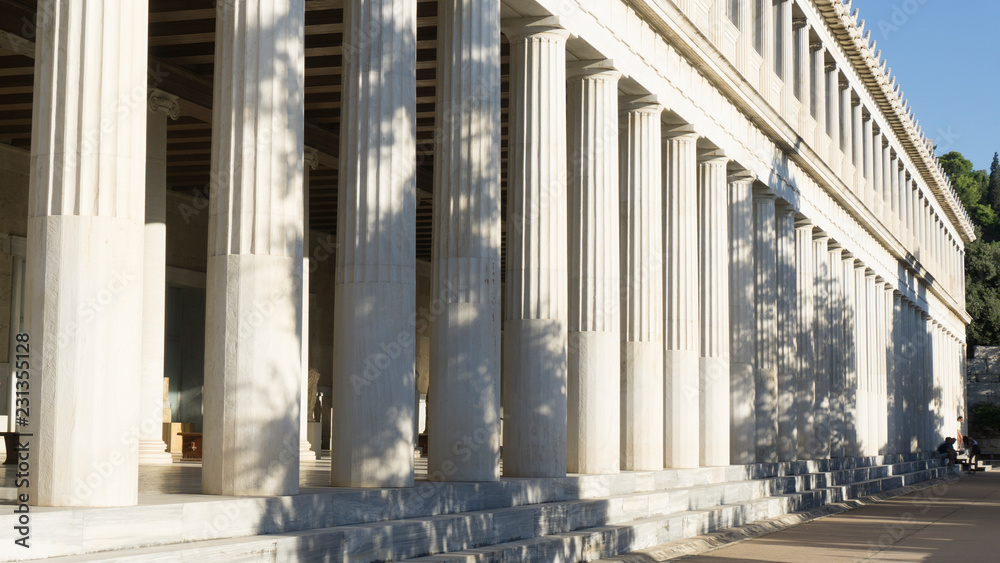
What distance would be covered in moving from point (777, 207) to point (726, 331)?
7.88 m

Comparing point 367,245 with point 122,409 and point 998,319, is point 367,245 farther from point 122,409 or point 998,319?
point 998,319

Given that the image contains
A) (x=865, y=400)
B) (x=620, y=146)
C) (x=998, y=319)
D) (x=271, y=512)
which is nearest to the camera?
(x=271, y=512)

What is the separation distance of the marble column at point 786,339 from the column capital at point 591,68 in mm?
15422

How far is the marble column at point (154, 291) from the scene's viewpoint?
24.5 m

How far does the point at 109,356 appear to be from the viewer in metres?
11.5

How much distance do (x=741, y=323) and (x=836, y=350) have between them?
13009 mm

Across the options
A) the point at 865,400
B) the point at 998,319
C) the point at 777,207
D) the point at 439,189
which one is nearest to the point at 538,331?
the point at 439,189

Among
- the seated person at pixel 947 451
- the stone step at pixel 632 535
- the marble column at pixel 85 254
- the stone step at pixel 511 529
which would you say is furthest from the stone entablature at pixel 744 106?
the marble column at pixel 85 254

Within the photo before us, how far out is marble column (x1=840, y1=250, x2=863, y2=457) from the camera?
45750 millimetres

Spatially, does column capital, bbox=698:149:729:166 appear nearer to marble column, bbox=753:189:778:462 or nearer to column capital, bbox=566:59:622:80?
marble column, bbox=753:189:778:462

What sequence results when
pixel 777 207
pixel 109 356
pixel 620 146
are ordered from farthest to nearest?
pixel 777 207
pixel 620 146
pixel 109 356

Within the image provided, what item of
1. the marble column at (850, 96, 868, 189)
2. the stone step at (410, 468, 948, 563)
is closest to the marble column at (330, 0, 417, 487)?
the stone step at (410, 468, 948, 563)

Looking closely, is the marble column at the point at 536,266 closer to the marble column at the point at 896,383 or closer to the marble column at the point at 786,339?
the marble column at the point at 786,339

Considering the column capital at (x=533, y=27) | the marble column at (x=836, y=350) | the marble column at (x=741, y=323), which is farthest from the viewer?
the marble column at (x=836, y=350)
